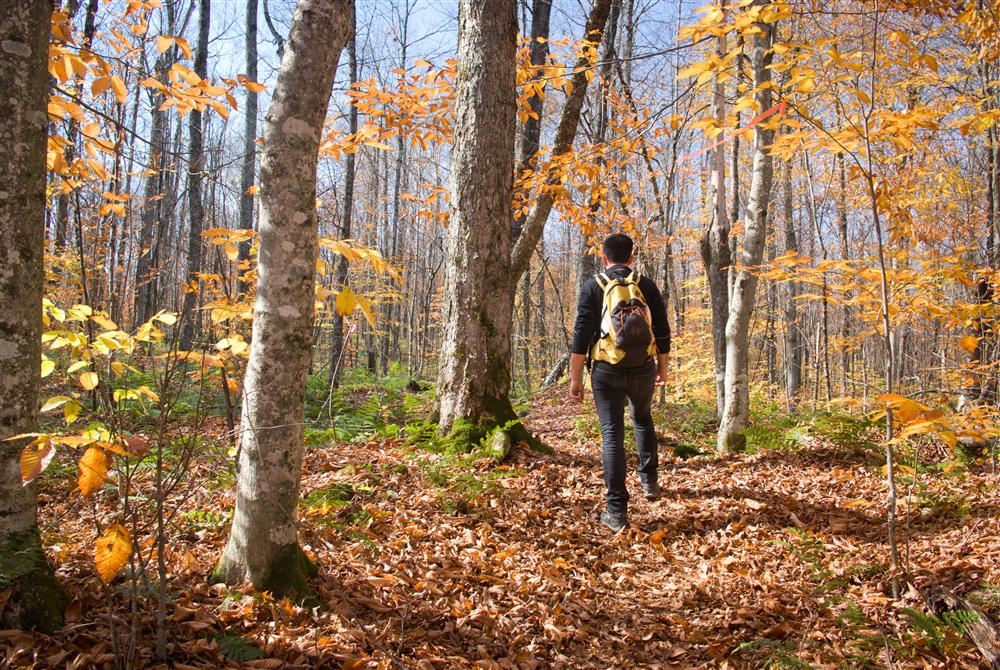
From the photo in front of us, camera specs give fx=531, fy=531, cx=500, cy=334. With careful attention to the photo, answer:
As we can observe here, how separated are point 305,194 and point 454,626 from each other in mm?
2216

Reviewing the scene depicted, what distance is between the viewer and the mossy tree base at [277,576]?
246 centimetres

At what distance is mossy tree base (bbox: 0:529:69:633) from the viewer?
6.02ft

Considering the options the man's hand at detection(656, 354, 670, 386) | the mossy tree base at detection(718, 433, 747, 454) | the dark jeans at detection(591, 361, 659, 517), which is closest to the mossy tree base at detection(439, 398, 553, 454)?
the dark jeans at detection(591, 361, 659, 517)

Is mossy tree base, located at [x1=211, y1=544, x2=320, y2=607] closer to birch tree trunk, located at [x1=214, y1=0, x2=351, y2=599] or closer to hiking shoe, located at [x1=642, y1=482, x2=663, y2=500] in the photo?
birch tree trunk, located at [x1=214, y1=0, x2=351, y2=599]

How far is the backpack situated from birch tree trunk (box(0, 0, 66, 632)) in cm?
327

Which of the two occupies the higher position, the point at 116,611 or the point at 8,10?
the point at 8,10

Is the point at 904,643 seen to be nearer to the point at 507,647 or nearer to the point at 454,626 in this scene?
the point at 507,647

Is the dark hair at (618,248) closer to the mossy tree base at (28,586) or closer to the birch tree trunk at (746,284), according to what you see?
the birch tree trunk at (746,284)

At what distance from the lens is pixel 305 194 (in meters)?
2.43

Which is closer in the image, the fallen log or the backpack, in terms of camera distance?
the fallen log

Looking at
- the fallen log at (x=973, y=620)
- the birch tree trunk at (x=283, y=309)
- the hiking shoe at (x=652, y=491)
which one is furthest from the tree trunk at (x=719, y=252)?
the birch tree trunk at (x=283, y=309)

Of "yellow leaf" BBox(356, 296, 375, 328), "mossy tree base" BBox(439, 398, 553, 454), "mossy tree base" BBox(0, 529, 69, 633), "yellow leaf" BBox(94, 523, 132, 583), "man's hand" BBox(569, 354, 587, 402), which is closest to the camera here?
"yellow leaf" BBox(94, 523, 132, 583)

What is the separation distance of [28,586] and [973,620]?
145 inches

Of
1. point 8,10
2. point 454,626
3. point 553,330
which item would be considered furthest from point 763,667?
point 553,330
